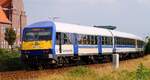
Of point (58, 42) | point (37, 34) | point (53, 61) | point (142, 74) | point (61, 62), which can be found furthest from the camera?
point (61, 62)

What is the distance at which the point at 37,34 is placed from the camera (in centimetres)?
2958

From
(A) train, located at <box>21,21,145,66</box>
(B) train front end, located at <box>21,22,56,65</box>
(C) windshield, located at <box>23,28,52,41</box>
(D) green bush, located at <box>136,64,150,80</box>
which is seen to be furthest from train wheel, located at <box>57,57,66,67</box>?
(D) green bush, located at <box>136,64,150,80</box>

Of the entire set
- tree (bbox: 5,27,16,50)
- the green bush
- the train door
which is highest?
the train door

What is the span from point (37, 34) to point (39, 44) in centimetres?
85

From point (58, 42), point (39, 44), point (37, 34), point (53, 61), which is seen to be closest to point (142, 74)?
point (53, 61)

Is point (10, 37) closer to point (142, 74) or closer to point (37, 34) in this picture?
point (37, 34)

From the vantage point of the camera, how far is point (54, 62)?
1144 inches

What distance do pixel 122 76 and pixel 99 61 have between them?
62.5 ft

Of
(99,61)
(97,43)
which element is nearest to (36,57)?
(97,43)

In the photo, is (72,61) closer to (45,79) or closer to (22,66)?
(22,66)

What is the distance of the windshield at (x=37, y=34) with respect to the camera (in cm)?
2923

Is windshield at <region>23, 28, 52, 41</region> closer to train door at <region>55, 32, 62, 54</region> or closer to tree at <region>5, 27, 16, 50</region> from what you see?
train door at <region>55, 32, 62, 54</region>

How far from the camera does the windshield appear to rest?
29.2 m

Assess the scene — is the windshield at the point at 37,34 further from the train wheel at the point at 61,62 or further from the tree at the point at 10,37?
the tree at the point at 10,37
